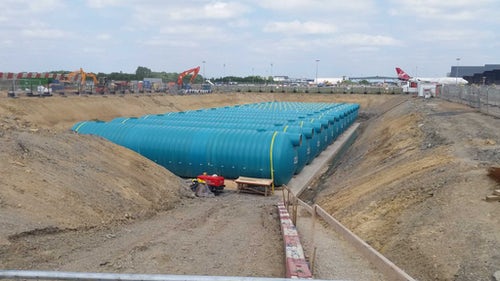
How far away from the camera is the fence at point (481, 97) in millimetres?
27552

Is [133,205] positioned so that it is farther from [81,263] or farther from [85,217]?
[81,263]

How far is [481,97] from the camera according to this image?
30516 millimetres

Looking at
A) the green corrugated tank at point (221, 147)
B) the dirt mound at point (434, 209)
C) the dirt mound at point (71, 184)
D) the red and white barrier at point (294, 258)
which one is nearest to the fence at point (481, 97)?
the green corrugated tank at point (221, 147)

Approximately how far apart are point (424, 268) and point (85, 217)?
7143 mm

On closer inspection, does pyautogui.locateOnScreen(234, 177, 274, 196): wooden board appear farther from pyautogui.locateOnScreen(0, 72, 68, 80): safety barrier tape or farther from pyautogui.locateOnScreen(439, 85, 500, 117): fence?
pyautogui.locateOnScreen(0, 72, 68, 80): safety barrier tape

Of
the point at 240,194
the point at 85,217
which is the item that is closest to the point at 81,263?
the point at 85,217

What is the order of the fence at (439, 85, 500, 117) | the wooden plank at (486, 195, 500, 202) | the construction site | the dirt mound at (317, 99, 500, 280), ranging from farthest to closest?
the fence at (439, 85, 500, 117) < the wooden plank at (486, 195, 500, 202) < the construction site < the dirt mound at (317, 99, 500, 280)

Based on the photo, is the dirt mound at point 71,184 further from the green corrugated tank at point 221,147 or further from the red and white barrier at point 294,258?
the green corrugated tank at point 221,147

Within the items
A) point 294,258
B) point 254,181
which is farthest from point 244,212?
point 294,258

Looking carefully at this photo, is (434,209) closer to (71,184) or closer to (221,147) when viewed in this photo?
(71,184)

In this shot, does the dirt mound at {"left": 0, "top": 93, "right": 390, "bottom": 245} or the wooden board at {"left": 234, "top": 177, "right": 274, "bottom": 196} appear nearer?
the dirt mound at {"left": 0, "top": 93, "right": 390, "bottom": 245}

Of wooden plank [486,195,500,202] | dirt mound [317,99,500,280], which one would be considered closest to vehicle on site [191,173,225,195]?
dirt mound [317,99,500,280]

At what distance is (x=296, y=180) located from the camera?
22562 millimetres

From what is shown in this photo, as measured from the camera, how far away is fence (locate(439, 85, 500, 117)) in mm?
27552
